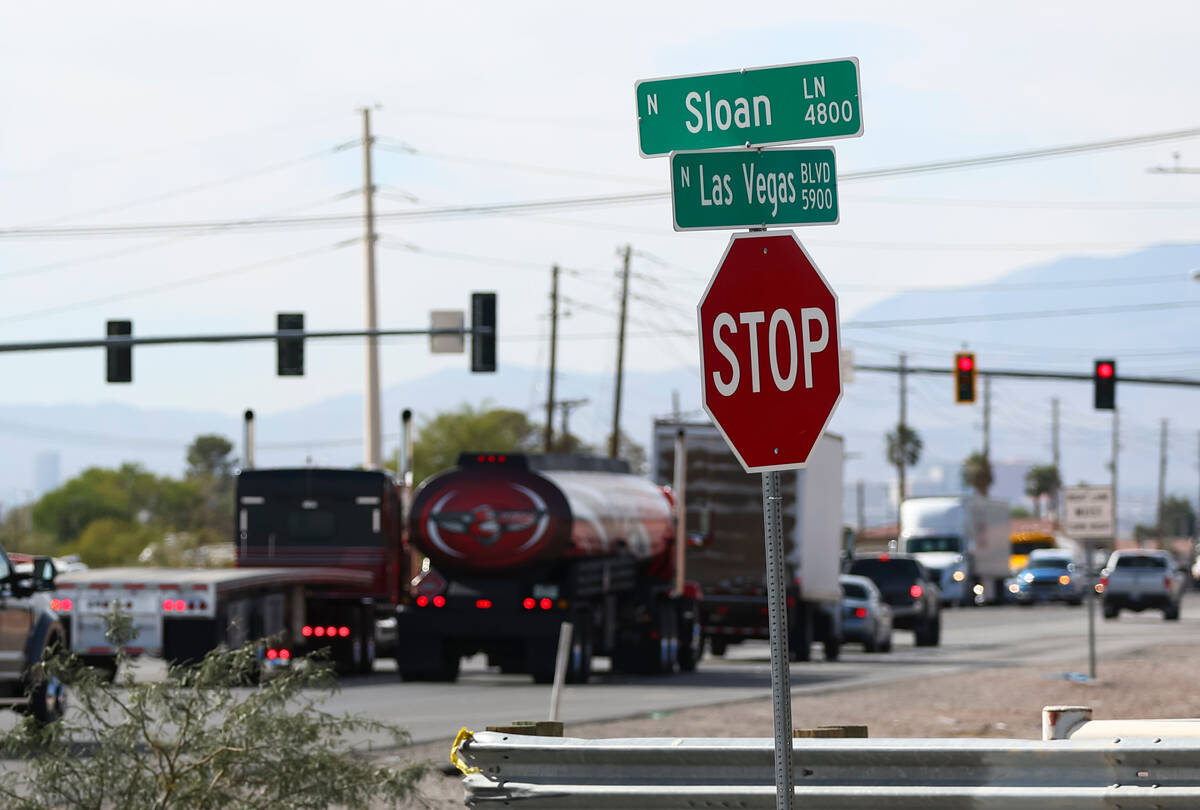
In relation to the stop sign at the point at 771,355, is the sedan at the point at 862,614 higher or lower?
lower

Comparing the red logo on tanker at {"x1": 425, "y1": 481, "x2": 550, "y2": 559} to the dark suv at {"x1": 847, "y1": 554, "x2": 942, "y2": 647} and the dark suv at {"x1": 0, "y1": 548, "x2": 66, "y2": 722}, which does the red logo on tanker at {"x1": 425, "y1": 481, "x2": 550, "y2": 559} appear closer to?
the dark suv at {"x1": 0, "y1": 548, "x2": 66, "y2": 722}

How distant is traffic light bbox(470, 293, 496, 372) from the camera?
1310 inches

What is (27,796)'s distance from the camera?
9352 mm

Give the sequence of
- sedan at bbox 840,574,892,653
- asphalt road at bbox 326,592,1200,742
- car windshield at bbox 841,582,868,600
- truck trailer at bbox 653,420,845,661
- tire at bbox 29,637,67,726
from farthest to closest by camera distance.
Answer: car windshield at bbox 841,582,868,600, sedan at bbox 840,574,892,653, truck trailer at bbox 653,420,845,661, asphalt road at bbox 326,592,1200,742, tire at bbox 29,637,67,726

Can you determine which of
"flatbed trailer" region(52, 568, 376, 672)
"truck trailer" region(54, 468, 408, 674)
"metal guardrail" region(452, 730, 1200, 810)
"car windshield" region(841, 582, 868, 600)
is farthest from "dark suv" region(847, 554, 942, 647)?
"metal guardrail" region(452, 730, 1200, 810)

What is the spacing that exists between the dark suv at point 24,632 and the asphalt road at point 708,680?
3320 millimetres

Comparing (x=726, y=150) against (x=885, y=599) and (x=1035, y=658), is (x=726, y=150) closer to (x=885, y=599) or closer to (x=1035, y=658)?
(x=1035, y=658)

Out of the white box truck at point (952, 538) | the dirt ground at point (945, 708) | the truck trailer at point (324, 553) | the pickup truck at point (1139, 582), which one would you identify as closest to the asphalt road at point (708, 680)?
the dirt ground at point (945, 708)

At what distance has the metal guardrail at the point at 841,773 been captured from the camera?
6.80 metres

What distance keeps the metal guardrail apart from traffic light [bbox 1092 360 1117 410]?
35.4 metres

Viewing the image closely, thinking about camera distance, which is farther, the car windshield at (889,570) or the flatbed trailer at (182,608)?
the car windshield at (889,570)

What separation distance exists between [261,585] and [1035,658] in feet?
50.2

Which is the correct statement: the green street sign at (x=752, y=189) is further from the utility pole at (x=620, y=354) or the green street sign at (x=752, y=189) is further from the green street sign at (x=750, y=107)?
the utility pole at (x=620, y=354)

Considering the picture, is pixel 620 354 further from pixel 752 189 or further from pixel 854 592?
pixel 752 189
